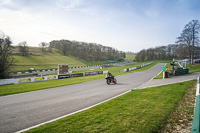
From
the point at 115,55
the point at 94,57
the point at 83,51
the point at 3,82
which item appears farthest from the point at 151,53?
the point at 3,82

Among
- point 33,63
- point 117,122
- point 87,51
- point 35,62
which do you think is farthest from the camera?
point 87,51

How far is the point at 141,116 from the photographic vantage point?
17.1 ft

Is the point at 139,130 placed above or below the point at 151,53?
below

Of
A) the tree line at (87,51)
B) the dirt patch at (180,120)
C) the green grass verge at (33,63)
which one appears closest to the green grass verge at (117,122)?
the dirt patch at (180,120)

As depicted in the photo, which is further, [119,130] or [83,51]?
[83,51]

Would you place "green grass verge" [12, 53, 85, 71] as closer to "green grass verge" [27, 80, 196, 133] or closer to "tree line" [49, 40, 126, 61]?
"tree line" [49, 40, 126, 61]

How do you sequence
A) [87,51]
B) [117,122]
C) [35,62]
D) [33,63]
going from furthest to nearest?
[87,51]
[35,62]
[33,63]
[117,122]

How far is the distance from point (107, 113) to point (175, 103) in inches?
167

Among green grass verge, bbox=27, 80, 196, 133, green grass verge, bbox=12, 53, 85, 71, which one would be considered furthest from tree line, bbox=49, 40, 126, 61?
green grass verge, bbox=27, 80, 196, 133

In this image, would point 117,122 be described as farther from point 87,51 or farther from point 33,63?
point 87,51

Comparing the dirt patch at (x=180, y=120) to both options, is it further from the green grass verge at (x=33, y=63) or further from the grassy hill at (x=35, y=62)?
the grassy hill at (x=35, y=62)

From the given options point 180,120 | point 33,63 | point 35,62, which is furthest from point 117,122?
point 35,62

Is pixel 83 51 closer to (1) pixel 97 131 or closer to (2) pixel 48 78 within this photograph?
(2) pixel 48 78

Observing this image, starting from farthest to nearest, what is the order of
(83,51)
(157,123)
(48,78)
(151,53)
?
(151,53)
(83,51)
(48,78)
(157,123)
